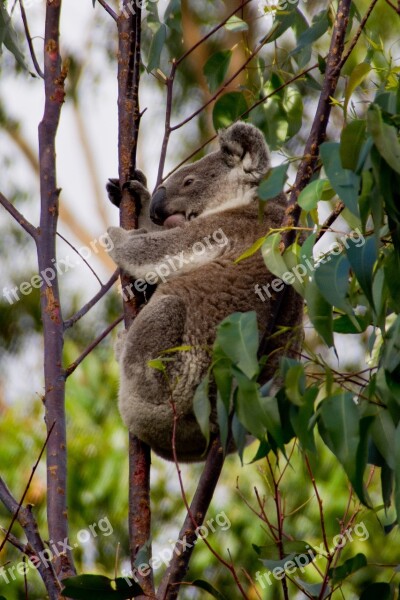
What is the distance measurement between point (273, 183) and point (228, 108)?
1588 mm

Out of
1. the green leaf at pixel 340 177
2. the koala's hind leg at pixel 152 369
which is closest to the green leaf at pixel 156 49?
the koala's hind leg at pixel 152 369

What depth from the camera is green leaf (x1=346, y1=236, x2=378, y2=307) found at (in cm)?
164

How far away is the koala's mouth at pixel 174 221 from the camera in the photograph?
3521mm

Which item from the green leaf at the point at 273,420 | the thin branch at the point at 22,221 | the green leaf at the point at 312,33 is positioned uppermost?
the green leaf at the point at 312,33

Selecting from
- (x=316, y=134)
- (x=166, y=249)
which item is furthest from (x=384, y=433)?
(x=166, y=249)

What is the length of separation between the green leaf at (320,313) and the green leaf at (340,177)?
19 cm

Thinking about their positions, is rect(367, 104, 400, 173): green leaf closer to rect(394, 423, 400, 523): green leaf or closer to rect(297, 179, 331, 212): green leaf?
rect(297, 179, 331, 212): green leaf

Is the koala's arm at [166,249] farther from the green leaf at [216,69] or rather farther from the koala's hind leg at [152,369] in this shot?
the green leaf at [216,69]

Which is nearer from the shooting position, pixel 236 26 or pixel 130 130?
pixel 130 130

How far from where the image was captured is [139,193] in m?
3.02

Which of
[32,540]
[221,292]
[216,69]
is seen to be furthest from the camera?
[216,69]

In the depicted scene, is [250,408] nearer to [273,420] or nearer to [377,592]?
[273,420]

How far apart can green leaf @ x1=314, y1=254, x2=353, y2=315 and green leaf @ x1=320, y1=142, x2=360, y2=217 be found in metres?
0.11

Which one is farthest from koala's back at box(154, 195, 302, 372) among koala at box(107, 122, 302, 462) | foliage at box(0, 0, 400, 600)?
foliage at box(0, 0, 400, 600)
